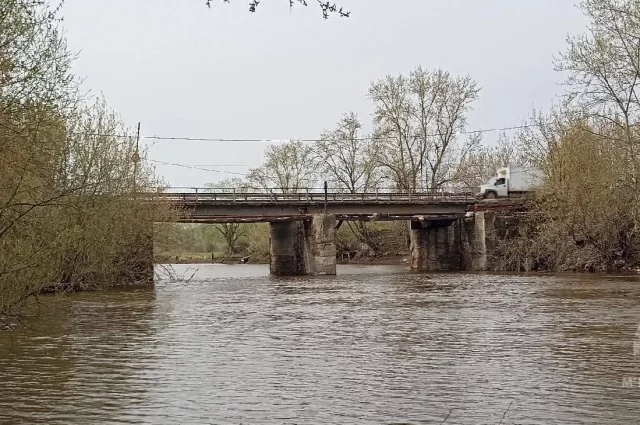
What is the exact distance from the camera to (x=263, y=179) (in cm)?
8519

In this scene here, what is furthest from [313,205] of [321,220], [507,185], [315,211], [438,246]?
[507,185]

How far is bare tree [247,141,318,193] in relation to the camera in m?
83.0

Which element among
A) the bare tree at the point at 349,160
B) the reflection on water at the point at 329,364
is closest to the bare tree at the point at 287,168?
the bare tree at the point at 349,160

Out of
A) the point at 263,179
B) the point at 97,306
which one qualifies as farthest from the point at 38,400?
the point at 263,179

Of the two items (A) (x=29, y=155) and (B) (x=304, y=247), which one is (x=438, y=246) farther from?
(A) (x=29, y=155)

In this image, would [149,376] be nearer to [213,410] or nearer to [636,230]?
[213,410]

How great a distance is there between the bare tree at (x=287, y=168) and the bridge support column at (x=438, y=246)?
59.2 ft

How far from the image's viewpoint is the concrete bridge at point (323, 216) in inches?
2147

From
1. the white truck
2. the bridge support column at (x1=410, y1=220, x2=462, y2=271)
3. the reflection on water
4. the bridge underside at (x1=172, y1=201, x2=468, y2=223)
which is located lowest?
the reflection on water

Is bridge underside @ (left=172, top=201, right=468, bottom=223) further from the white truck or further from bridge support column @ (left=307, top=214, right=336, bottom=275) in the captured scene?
the white truck

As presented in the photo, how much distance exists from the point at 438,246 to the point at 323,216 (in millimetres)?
12821

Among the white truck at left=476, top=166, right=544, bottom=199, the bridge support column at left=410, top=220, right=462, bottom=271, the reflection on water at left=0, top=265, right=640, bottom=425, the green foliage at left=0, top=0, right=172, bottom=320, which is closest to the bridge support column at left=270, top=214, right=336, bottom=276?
the bridge support column at left=410, top=220, right=462, bottom=271

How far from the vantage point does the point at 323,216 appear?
57.5 m

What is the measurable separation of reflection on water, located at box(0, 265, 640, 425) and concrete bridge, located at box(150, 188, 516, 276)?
2636 centimetres
